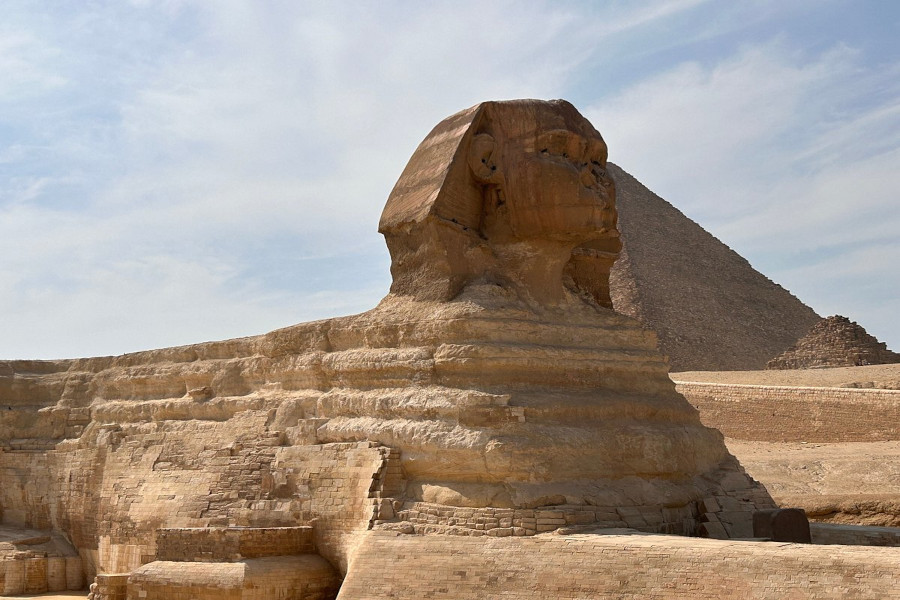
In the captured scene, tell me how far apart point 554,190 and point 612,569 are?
10.4 ft

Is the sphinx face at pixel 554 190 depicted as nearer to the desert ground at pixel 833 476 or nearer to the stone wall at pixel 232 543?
the stone wall at pixel 232 543

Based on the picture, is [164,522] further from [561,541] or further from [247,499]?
[561,541]

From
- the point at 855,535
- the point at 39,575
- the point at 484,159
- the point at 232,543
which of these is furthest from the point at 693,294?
the point at 232,543

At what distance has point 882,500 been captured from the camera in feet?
41.9

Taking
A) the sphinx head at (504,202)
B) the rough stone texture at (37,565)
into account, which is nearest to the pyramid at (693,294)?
the rough stone texture at (37,565)

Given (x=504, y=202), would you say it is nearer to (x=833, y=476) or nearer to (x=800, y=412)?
(x=833, y=476)

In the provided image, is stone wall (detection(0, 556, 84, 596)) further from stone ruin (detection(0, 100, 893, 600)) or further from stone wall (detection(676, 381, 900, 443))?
stone wall (detection(676, 381, 900, 443))

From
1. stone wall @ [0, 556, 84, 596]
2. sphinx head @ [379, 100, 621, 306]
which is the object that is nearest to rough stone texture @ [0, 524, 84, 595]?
stone wall @ [0, 556, 84, 596]

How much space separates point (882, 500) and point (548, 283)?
5966mm

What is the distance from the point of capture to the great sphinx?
7844mm

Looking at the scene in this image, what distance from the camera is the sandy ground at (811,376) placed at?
118 ft

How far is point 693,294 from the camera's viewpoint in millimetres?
64688

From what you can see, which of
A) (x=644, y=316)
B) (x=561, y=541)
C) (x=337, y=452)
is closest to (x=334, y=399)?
(x=337, y=452)

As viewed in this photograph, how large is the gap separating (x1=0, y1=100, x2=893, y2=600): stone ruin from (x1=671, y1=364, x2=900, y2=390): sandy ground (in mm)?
26570
